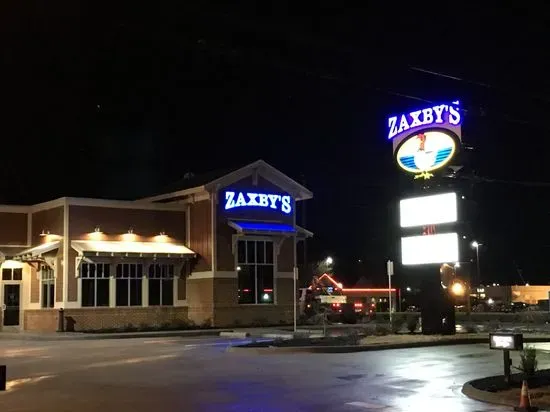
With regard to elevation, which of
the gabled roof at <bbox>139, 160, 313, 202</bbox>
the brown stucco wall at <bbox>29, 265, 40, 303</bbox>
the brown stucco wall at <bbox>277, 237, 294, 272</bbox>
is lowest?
the brown stucco wall at <bbox>29, 265, 40, 303</bbox>

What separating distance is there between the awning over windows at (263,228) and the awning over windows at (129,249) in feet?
9.17

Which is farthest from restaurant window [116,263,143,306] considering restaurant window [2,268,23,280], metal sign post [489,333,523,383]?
metal sign post [489,333,523,383]

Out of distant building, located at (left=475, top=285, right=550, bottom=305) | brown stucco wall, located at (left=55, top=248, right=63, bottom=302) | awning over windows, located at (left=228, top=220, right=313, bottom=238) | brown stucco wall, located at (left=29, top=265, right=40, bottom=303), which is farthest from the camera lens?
distant building, located at (left=475, top=285, right=550, bottom=305)

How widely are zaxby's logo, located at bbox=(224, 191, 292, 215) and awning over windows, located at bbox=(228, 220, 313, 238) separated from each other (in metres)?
0.88

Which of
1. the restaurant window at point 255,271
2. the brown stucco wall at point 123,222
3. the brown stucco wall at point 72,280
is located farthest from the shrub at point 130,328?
the restaurant window at point 255,271

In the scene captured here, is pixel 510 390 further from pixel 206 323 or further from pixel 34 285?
pixel 34 285

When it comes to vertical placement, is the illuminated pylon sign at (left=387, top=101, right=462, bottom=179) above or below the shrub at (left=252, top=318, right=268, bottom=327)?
above

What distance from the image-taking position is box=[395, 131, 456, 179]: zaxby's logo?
27.8 meters

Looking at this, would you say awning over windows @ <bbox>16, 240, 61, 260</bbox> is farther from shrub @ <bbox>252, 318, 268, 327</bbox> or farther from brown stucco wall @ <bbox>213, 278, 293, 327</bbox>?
shrub @ <bbox>252, 318, 268, 327</bbox>

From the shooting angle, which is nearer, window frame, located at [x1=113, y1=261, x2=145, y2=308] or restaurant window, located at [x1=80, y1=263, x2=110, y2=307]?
restaurant window, located at [x1=80, y1=263, x2=110, y2=307]

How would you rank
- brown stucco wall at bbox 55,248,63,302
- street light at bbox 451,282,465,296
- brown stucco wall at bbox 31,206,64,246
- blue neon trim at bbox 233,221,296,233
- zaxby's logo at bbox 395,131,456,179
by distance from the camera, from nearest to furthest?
zaxby's logo at bbox 395,131,456,179, street light at bbox 451,282,465,296, brown stucco wall at bbox 55,248,63,302, brown stucco wall at bbox 31,206,64,246, blue neon trim at bbox 233,221,296,233

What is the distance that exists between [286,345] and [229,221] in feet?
56.3

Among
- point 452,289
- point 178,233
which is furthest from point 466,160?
point 178,233

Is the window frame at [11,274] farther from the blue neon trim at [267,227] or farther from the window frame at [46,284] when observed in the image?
the blue neon trim at [267,227]
